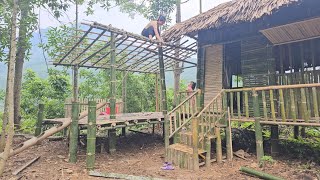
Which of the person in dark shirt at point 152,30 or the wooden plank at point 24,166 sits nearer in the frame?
the wooden plank at point 24,166

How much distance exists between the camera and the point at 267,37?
6.66 meters

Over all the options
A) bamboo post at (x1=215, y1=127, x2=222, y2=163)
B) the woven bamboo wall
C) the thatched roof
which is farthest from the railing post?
the thatched roof

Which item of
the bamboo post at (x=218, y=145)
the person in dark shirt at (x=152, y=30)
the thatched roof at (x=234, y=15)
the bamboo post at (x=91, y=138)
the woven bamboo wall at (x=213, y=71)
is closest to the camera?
the bamboo post at (x=91, y=138)

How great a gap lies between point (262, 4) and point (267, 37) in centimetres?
85

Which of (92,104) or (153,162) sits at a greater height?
(92,104)

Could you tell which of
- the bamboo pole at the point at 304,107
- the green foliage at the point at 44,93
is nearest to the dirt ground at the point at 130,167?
the bamboo pole at the point at 304,107

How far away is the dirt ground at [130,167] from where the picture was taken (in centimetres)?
535

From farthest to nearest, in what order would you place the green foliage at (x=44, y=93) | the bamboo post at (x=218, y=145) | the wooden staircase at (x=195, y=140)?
the green foliage at (x=44, y=93) → the bamboo post at (x=218, y=145) → the wooden staircase at (x=195, y=140)

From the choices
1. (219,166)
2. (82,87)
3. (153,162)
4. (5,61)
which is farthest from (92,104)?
(82,87)

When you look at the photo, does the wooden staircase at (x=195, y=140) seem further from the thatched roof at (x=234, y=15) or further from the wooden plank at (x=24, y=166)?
the wooden plank at (x=24, y=166)

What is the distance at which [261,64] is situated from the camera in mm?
7203

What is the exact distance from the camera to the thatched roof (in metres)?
6.14

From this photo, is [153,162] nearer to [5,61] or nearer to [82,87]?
[5,61]

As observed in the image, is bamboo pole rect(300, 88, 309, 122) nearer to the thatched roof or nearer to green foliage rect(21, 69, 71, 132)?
the thatched roof
